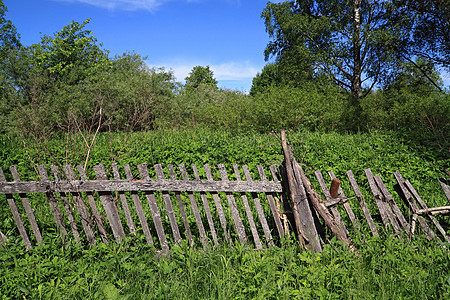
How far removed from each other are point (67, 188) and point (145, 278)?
1.52 meters

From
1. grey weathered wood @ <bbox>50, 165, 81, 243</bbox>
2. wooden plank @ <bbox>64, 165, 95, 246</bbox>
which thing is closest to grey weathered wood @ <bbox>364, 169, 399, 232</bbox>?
wooden plank @ <bbox>64, 165, 95, 246</bbox>

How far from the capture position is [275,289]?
2582mm

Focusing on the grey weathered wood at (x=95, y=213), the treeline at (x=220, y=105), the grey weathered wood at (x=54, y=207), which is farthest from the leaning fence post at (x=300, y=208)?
the treeline at (x=220, y=105)

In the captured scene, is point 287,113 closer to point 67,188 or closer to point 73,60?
point 67,188

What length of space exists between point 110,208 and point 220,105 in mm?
14231

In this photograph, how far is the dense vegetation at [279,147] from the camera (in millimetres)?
2746

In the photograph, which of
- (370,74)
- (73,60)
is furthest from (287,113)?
(73,60)

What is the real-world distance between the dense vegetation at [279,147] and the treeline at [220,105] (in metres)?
0.10

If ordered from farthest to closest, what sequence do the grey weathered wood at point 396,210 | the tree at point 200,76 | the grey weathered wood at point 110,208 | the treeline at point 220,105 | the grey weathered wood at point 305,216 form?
the tree at point 200,76 < the treeline at point 220,105 < the grey weathered wood at point 110,208 < the grey weathered wood at point 396,210 < the grey weathered wood at point 305,216

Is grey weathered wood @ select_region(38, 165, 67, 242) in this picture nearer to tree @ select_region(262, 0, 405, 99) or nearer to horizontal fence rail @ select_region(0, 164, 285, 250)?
horizontal fence rail @ select_region(0, 164, 285, 250)

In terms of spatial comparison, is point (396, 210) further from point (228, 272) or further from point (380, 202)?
point (228, 272)

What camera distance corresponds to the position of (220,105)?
17.3 metres

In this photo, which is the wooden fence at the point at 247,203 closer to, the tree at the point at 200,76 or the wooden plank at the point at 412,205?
the wooden plank at the point at 412,205

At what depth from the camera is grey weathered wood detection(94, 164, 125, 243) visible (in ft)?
11.6
